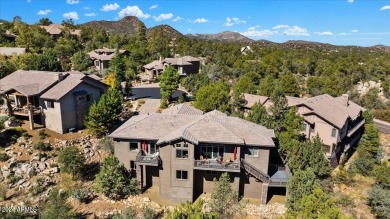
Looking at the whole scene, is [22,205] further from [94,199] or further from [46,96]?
[46,96]

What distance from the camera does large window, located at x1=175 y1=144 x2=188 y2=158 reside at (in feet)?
95.8

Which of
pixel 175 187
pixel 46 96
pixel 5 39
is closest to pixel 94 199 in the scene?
pixel 175 187

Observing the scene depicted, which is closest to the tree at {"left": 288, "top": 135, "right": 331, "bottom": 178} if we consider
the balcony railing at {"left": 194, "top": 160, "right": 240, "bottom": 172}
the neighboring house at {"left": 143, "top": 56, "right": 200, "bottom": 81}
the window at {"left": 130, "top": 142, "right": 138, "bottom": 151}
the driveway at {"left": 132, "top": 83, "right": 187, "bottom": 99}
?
the balcony railing at {"left": 194, "top": 160, "right": 240, "bottom": 172}

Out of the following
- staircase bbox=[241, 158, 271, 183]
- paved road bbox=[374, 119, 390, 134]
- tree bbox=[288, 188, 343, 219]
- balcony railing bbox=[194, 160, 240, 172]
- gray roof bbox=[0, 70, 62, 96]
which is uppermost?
gray roof bbox=[0, 70, 62, 96]

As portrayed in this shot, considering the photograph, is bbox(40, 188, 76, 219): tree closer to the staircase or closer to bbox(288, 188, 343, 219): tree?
the staircase

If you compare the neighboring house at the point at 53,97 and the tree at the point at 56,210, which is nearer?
the tree at the point at 56,210

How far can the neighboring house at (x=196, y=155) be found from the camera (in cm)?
2927

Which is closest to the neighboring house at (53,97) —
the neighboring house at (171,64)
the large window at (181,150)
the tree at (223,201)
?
the large window at (181,150)

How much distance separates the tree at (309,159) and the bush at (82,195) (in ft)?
73.1

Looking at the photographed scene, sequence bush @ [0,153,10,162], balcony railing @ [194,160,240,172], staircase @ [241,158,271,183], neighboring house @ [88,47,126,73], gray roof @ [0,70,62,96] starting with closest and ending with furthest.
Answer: balcony railing @ [194,160,240,172], staircase @ [241,158,271,183], bush @ [0,153,10,162], gray roof @ [0,70,62,96], neighboring house @ [88,47,126,73]

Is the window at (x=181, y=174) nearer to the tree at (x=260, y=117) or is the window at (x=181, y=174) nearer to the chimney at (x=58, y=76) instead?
the tree at (x=260, y=117)

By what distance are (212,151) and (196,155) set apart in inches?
67.0

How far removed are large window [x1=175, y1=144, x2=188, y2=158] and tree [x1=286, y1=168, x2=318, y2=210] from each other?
427 inches

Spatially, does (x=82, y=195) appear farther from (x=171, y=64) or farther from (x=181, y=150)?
(x=171, y=64)
